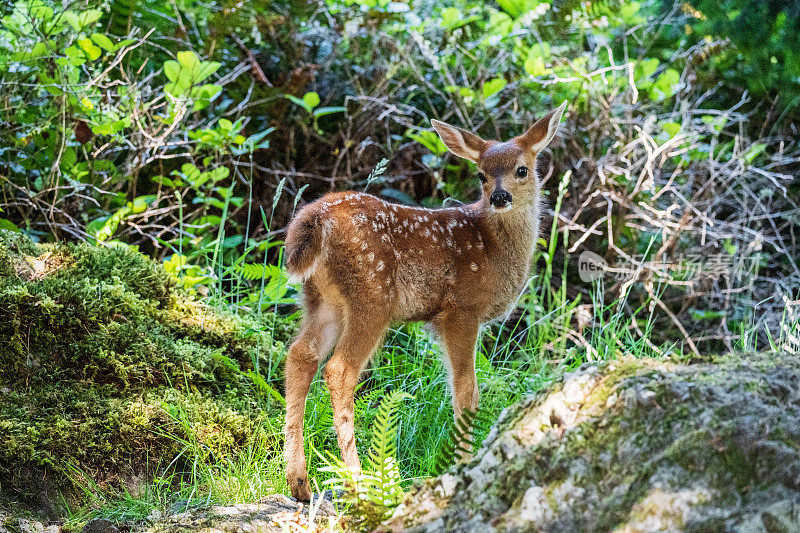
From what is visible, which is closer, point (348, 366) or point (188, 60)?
point (348, 366)

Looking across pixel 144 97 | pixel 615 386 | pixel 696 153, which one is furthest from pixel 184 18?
pixel 615 386

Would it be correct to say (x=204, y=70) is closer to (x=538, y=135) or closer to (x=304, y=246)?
(x=304, y=246)

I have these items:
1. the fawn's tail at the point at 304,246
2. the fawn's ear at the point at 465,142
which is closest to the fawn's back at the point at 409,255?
the fawn's tail at the point at 304,246

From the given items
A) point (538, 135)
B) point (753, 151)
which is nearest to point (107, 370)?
point (538, 135)

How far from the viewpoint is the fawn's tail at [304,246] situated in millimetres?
3717

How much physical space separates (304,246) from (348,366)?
0.62m

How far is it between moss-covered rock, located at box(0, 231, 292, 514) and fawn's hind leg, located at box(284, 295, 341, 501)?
1.70 ft

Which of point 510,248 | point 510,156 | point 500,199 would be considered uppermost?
point 510,156

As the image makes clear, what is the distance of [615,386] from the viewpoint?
7.57 ft

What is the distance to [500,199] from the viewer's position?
445 centimetres

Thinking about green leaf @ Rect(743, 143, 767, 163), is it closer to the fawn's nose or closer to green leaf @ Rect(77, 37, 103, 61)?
the fawn's nose

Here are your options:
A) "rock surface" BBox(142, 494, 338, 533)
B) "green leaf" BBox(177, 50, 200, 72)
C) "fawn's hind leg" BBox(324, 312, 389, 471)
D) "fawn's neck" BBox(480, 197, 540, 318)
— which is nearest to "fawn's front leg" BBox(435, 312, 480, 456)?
"fawn's neck" BBox(480, 197, 540, 318)

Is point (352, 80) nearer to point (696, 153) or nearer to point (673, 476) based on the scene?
point (696, 153)

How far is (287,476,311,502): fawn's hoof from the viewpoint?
3475 millimetres
